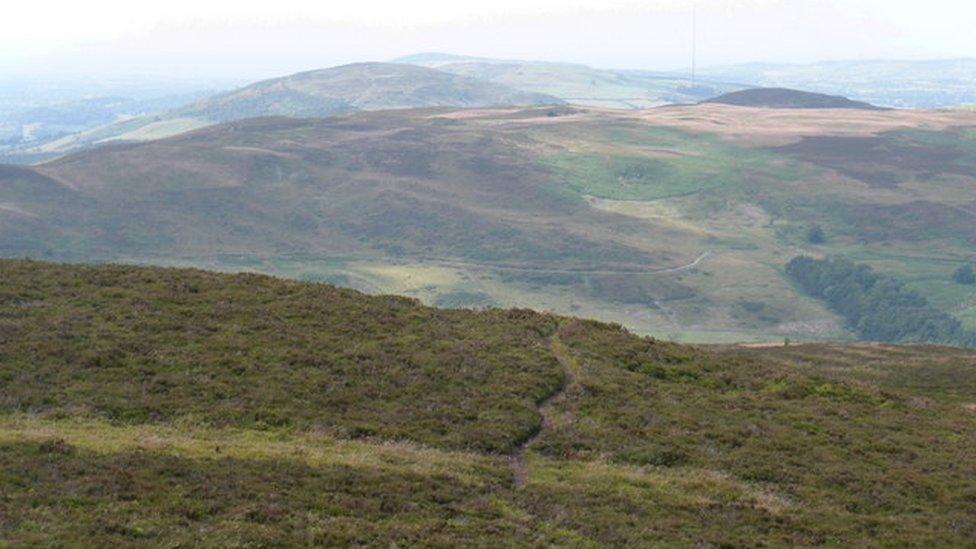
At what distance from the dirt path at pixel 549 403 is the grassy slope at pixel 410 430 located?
143 millimetres

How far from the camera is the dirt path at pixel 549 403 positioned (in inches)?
1428

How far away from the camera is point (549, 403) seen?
45.4m

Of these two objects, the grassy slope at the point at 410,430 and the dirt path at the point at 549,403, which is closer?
the grassy slope at the point at 410,430

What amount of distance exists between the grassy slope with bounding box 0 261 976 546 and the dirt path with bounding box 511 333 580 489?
143 millimetres

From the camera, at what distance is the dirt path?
1428 inches

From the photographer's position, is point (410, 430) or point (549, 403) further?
point (549, 403)

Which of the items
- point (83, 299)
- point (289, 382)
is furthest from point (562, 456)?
point (83, 299)

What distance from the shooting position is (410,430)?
39.4 metres

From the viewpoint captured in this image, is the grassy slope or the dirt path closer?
the grassy slope

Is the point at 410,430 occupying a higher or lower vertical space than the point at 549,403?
higher

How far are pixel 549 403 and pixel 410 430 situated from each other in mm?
8542

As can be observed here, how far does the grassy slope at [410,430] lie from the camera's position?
1142 inches

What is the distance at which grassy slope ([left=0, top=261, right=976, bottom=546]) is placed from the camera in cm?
2900

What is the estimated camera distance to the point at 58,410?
123 feet
